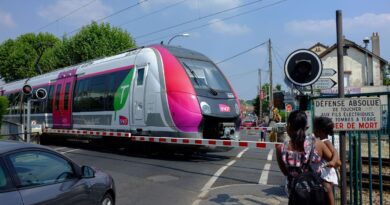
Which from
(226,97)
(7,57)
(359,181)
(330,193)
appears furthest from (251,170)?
(7,57)

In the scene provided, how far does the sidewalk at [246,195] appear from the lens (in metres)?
7.27

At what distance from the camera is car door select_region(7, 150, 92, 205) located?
13.9ft

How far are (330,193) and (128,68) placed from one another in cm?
1036

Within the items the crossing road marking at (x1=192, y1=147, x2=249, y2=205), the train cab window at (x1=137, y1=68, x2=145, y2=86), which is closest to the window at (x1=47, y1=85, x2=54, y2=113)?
the train cab window at (x1=137, y1=68, x2=145, y2=86)

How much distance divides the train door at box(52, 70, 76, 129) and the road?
334cm

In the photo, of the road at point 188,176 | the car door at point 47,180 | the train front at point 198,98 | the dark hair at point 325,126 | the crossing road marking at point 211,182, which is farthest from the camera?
the train front at point 198,98

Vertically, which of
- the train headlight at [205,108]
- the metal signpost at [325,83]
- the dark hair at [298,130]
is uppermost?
the metal signpost at [325,83]

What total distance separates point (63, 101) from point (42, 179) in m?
14.5

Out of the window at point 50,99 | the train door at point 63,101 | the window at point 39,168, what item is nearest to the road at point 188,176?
the window at point 39,168

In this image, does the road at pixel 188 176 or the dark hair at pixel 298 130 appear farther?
the road at pixel 188 176

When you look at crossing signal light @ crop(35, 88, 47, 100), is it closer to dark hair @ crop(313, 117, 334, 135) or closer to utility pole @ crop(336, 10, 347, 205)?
utility pole @ crop(336, 10, 347, 205)

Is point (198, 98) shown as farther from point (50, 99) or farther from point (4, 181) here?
point (50, 99)

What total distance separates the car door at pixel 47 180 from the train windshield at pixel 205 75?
7732mm

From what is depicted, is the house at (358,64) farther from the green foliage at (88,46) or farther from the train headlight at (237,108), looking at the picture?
the train headlight at (237,108)
